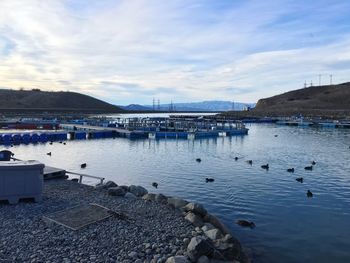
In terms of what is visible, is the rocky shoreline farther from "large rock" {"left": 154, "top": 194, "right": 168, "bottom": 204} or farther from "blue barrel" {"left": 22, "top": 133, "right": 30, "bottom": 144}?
"blue barrel" {"left": 22, "top": 133, "right": 30, "bottom": 144}

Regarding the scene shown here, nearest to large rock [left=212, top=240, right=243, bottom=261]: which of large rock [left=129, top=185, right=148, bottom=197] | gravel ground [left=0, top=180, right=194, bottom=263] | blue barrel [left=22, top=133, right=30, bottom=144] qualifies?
gravel ground [left=0, top=180, right=194, bottom=263]

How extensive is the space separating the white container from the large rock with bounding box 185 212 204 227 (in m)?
6.70

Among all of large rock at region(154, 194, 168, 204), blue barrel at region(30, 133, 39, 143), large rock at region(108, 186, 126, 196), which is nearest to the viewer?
large rock at region(154, 194, 168, 204)

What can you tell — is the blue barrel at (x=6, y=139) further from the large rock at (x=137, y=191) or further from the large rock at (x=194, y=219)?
the large rock at (x=194, y=219)

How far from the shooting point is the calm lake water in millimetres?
17750

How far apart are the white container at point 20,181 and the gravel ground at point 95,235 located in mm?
395

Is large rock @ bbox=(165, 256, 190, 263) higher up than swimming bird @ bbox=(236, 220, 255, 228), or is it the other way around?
large rock @ bbox=(165, 256, 190, 263)

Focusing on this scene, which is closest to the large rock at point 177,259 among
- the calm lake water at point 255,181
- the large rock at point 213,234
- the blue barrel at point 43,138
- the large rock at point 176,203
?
the large rock at point 213,234

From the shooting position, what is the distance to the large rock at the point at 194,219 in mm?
16500

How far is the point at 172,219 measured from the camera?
16.9 metres

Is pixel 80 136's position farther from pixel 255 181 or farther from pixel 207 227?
pixel 207 227

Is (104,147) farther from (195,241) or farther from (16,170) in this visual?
(195,241)

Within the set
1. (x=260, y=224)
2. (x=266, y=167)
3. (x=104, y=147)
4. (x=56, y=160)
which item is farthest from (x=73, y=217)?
(x=104, y=147)

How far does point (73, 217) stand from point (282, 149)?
135ft
